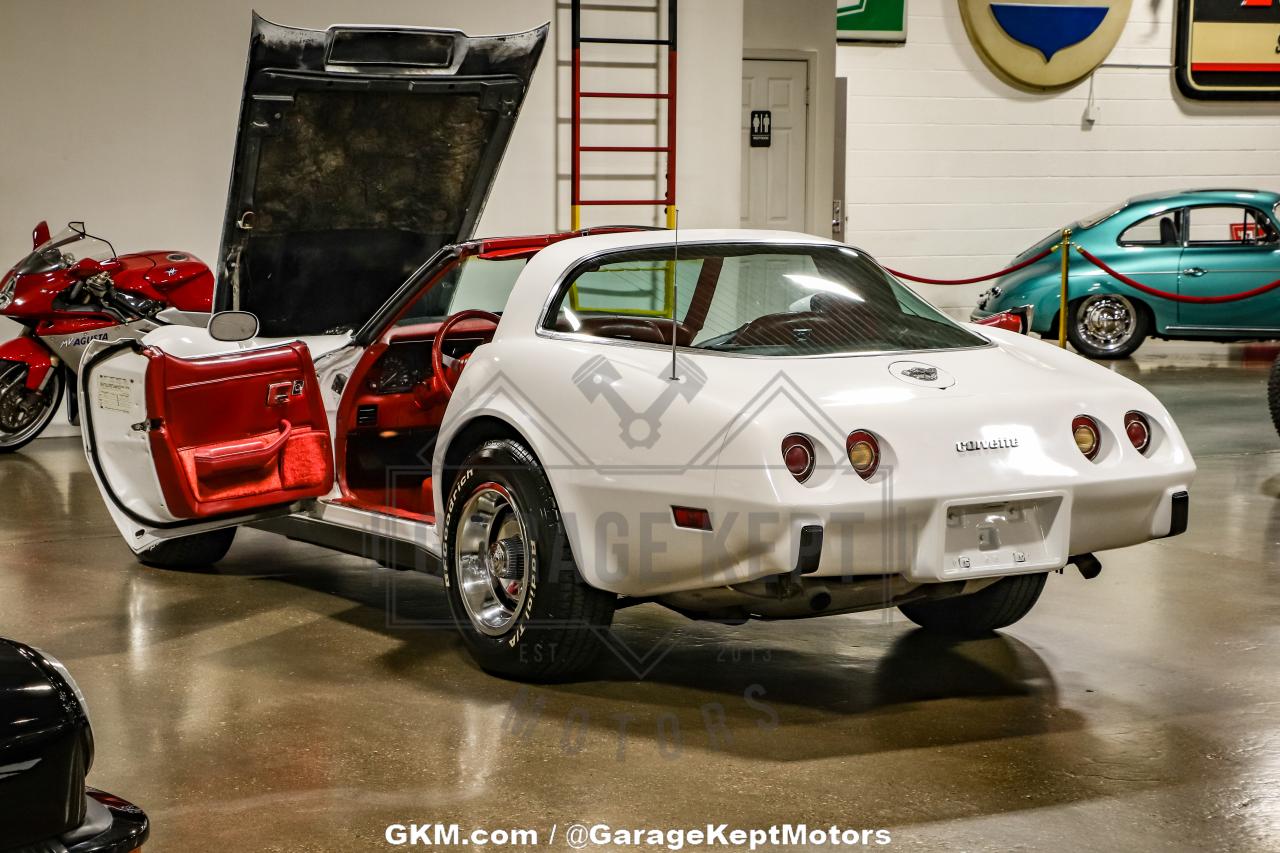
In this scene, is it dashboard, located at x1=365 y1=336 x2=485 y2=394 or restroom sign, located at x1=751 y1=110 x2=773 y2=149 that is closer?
dashboard, located at x1=365 y1=336 x2=485 y2=394

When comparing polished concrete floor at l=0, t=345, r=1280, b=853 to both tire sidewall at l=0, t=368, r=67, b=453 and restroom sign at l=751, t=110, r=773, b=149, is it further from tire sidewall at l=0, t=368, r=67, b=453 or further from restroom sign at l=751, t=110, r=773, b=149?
restroom sign at l=751, t=110, r=773, b=149

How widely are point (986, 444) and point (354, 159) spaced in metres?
3.64

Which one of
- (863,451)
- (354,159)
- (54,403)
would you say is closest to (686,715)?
(863,451)

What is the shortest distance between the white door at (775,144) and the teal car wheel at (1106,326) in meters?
2.75

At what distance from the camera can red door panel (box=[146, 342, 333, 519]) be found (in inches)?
199

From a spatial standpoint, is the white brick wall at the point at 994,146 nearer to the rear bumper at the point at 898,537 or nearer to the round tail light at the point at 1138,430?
the round tail light at the point at 1138,430

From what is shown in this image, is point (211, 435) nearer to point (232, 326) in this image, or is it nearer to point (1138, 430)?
point (232, 326)

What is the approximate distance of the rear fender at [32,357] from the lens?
9445 mm

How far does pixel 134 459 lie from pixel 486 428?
4.92 feet

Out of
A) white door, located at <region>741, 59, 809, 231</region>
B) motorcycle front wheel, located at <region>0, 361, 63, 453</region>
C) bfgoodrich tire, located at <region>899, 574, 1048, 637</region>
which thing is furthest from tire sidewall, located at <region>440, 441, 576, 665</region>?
white door, located at <region>741, 59, 809, 231</region>

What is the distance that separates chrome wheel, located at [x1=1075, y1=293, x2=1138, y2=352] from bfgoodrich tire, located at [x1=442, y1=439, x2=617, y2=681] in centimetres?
1032

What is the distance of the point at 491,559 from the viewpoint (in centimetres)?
449

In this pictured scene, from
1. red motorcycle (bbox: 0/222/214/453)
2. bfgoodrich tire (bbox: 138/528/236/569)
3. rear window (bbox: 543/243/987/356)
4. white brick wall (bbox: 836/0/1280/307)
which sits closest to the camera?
rear window (bbox: 543/243/987/356)

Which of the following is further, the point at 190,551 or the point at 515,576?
the point at 190,551
